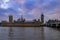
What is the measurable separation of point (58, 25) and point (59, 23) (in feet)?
9.18

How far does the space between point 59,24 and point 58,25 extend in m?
1.70

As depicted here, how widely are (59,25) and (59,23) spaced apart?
3.07 m

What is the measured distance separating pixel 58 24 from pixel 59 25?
1.61 metres

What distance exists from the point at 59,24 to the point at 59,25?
107 centimetres

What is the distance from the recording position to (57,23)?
512ft

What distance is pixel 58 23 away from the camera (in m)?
154

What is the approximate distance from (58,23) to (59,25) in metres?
2.81

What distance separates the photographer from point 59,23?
504 ft

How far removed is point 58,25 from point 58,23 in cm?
227

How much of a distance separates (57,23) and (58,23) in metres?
1.79

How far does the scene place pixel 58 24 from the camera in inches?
6112

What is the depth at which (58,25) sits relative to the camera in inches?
6107

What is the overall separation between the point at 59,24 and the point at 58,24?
49.7 inches
